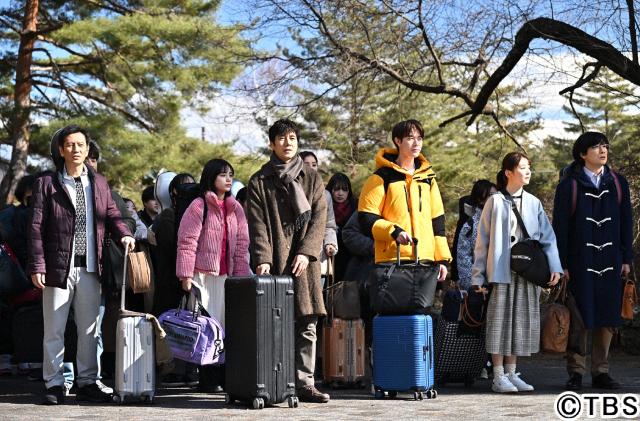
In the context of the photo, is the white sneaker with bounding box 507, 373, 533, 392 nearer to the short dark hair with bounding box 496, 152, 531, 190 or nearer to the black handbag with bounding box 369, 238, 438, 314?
the black handbag with bounding box 369, 238, 438, 314

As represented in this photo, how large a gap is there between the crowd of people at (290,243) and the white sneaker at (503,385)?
0.03 feet

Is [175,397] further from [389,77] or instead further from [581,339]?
[389,77]

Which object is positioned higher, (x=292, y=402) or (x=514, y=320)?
(x=514, y=320)

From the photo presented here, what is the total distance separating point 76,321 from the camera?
25.0 ft

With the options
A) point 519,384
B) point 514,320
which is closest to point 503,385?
point 519,384

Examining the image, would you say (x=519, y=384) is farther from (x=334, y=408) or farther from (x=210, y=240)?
(x=210, y=240)

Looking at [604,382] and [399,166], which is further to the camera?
[604,382]

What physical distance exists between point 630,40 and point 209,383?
5947 millimetres

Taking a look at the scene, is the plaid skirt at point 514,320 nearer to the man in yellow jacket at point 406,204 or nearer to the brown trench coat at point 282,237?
the man in yellow jacket at point 406,204

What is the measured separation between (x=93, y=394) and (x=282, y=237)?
179cm

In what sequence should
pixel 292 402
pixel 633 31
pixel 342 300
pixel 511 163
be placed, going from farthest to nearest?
pixel 633 31, pixel 342 300, pixel 511 163, pixel 292 402

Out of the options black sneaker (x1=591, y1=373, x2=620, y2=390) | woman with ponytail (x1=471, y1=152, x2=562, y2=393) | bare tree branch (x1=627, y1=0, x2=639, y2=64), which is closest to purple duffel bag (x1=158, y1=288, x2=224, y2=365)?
woman with ponytail (x1=471, y1=152, x2=562, y2=393)

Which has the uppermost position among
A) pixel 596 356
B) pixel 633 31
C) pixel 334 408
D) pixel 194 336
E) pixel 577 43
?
pixel 577 43

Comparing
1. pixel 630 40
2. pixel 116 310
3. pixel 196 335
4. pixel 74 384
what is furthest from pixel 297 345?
pixel 630 40
